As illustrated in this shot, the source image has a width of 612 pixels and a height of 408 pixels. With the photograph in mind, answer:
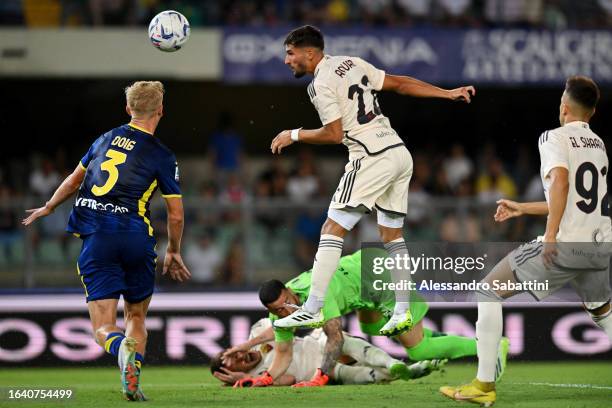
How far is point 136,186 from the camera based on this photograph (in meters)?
8.09

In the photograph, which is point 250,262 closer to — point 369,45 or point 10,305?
point 10,305

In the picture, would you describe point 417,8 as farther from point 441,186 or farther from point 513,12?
point 441,186

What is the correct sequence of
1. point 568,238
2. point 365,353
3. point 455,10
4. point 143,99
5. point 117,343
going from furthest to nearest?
point 455,10 < point 365,353 < point 143,99 < point 117,343 < point 568,238

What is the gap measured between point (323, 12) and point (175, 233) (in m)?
10.2

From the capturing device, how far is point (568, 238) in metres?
7.46

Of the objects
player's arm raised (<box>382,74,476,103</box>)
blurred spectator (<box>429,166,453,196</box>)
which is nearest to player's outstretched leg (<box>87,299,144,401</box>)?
player's arm raised (<box>382,74,476,103</box>)

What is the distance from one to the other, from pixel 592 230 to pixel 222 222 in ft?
23.7

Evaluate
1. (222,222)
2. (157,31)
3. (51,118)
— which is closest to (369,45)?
(222,222)

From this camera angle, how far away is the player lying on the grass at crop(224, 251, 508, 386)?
360 inches

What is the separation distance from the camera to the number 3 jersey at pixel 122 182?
26.4 feet

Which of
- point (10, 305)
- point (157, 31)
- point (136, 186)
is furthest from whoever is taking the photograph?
point (10, 305)

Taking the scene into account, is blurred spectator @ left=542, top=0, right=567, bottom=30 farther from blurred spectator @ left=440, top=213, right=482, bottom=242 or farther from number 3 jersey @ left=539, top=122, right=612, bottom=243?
number 3 jersey @ left=539, top=122, right=612, bottom=243

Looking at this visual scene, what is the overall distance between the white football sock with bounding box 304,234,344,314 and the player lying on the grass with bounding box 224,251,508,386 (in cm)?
39

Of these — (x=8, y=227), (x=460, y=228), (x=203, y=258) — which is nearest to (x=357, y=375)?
(x=460, y=228)
